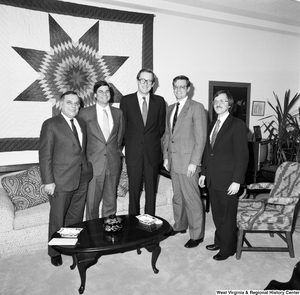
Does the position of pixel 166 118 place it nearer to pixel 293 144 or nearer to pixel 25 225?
pixel 25 225

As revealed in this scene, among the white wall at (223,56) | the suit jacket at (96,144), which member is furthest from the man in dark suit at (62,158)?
the white wall at (223,56)

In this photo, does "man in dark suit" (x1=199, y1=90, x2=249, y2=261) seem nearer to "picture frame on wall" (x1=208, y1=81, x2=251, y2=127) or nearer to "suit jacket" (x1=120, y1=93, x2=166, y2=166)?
"suit jacket" (x1=120, y1=93, x2=166, y2=166)

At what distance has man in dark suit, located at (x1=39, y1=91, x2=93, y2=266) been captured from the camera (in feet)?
9.56

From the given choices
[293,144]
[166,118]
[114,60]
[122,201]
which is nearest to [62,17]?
[114,60]

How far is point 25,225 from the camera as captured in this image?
3.35m

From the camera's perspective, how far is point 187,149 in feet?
11.2

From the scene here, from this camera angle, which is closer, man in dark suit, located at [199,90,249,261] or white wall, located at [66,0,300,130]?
man in dark suit, located at [199,90,249,261]

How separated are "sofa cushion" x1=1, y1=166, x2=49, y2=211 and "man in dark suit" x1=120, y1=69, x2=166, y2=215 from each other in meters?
1.09

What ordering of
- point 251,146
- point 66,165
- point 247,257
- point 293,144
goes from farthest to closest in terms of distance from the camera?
point 293,144 < point 251,146 < point 247,257 < point 66,165

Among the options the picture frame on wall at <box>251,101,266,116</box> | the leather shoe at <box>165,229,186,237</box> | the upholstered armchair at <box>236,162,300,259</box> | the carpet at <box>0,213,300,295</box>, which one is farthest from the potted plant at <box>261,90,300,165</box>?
the leather shoe at <box>165,229,186,237</box>

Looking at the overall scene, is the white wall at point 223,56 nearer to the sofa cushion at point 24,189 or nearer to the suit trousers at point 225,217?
the suit trousers at point 225,217

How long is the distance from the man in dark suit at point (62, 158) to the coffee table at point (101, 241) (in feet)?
1.12

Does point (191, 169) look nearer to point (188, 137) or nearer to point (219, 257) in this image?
point (188, 137)

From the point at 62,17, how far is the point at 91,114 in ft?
5.27
